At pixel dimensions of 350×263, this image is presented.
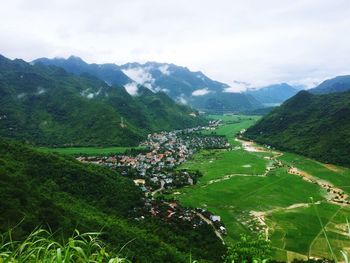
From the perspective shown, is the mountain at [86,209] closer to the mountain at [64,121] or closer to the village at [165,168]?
the village at [165,168]

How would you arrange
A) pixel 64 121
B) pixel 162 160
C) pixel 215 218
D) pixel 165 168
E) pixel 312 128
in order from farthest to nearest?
pixel 64 121, pixel 312 128, pixel 162 160, pixel 165 168, pixel 215 218

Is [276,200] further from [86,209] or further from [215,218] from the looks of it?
[86,209]

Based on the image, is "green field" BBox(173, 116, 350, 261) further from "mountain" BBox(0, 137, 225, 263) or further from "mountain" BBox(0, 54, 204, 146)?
"mountain" BBox(0, 54, 204, 146)

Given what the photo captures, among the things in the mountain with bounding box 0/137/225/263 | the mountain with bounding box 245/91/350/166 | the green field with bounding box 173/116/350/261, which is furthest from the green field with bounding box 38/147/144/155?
the mountain with bounding box 245/91/350/166

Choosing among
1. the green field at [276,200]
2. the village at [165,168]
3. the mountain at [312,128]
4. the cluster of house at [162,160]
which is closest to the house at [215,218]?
the village at [165,168]

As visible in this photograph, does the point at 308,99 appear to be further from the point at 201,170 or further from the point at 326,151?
the point at 201,170

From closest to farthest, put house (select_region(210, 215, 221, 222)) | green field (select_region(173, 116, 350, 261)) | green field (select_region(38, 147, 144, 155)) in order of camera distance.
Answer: green field (select_region(173, 116, 350, 261)) → house (select_region(210, 215, 221, 222)) → green field (select_region(38, 147, 144, 155))

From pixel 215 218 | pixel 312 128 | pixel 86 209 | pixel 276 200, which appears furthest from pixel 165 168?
pixel 312 128
